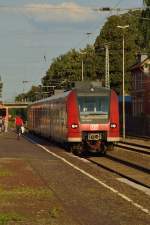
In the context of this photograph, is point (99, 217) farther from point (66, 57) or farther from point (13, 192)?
point (66, 57)

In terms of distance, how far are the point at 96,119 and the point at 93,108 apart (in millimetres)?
616

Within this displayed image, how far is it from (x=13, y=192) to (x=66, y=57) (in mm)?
90406

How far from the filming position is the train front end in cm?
2827

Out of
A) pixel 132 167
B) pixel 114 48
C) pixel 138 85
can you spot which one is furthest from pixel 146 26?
pixel 114 48

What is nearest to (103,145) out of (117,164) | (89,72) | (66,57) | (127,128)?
(117,164)

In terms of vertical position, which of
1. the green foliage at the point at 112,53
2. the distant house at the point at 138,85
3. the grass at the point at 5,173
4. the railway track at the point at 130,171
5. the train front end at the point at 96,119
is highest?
the green foliage at the point at 112,53

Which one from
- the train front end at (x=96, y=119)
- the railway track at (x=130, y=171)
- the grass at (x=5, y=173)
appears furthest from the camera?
the train front end at (x=96, y=119)

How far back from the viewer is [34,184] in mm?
15594

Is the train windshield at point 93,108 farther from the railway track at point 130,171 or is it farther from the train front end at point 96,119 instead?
the railway track at point 130,171

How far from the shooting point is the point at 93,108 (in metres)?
28.7

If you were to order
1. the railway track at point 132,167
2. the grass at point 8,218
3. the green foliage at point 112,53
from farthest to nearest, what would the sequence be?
the green foliage at point 112,53 < the railway track at point 132,167 < the grass at point 8,218

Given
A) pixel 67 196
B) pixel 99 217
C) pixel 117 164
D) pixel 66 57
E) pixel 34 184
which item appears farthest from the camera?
pixel 66 57

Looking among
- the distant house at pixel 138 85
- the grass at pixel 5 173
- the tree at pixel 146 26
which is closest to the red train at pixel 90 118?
the grass at pixel 5 173

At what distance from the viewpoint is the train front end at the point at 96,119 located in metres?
28.3
